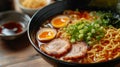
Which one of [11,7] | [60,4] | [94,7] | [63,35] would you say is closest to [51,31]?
[63,35]

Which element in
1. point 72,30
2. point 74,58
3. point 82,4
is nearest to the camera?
point 74,58

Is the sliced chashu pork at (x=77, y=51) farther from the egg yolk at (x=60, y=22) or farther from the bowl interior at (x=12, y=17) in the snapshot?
the bowl interior at (x=12, y=17)

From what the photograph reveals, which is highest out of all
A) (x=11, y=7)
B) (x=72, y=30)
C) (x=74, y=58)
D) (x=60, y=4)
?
(x=11, y=7)

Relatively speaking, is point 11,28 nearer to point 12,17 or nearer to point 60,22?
point 12,17

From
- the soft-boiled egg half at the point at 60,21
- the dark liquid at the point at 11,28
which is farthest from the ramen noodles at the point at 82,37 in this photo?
the dark liquid at the point at 11,28

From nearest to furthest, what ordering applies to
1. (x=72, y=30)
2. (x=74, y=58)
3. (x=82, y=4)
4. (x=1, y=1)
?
(x=74, y=58) → (x=72, y=30) → (x=82, y=4) → (x=1, y=1)

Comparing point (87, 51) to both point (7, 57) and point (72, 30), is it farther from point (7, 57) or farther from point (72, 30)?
point (7, 57)
